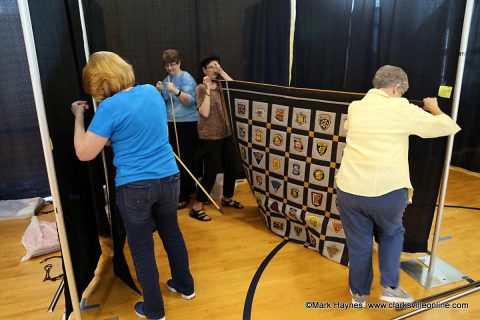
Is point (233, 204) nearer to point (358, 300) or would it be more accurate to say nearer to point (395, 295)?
point (358, 300)

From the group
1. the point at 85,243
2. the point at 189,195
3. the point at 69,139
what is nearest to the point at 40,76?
the point at 69,139

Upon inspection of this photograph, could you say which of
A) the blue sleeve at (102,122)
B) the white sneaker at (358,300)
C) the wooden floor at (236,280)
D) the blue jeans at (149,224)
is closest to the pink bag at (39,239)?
the wooden floor at (236,280)

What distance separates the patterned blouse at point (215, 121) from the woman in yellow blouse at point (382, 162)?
145 cm

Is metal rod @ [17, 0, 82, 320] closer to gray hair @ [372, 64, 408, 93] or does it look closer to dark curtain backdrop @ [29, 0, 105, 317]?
dark curtain backdrop @ [29, 0, 105, 317]

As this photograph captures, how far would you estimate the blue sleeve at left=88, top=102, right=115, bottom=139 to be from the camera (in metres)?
1.62

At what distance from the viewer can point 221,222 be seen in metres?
3.28

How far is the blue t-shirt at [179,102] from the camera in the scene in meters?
3.21

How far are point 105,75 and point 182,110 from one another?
1.66 metres

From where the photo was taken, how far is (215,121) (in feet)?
10.4

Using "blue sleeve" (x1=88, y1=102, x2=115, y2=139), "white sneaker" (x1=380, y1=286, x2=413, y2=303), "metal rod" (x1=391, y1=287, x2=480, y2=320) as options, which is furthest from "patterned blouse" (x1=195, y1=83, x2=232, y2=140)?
"metal rod" (x1=391, y1=287, x2=480, y2=320)

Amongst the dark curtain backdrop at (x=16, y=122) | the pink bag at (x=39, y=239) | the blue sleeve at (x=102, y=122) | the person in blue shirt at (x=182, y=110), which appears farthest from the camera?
the dark curtain backdrop at (x=16, y=122)

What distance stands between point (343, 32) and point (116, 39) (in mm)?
1994

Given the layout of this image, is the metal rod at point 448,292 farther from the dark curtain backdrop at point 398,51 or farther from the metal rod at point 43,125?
the metal rod at point 43,125

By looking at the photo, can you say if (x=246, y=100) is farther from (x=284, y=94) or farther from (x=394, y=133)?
(x=394, y=133)
